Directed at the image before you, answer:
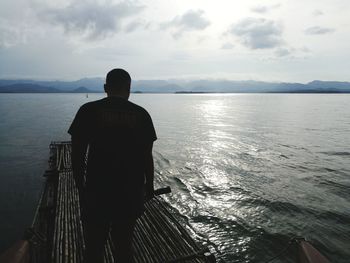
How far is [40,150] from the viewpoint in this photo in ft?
107

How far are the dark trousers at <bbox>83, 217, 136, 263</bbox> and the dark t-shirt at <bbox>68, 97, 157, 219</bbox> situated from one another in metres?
0.26

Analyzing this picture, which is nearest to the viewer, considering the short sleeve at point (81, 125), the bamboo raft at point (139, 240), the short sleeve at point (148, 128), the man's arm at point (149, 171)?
the short sleeve at point (81, 125)

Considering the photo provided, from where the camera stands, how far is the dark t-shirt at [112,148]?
152 inches

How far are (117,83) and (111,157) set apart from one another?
3.67ft

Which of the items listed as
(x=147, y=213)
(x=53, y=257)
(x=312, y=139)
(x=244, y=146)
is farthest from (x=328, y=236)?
(x=312, y=139)

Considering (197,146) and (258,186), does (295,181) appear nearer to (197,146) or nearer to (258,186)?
(258,186)

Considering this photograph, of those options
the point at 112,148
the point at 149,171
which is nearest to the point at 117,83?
the point at 112,148

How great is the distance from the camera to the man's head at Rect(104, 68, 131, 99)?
4.10 m

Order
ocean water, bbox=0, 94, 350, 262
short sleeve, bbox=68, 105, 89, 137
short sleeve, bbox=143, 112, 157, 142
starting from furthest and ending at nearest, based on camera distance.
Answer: ocean water, bbox=0, 94, 350, 262, short sleeve, bbox=143, 112, 157, 142, short sleeve, bbox=68, 105, 89, 137

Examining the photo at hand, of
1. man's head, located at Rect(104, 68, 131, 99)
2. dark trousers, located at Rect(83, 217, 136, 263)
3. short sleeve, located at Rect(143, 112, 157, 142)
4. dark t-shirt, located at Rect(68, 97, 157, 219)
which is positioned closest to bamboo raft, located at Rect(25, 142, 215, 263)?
dark trousers, located at Rect(83, 217, 136, 263)

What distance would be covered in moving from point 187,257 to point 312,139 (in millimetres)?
34823

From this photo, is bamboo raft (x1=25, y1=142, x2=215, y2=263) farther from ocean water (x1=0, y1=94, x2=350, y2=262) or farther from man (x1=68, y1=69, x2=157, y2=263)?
man (x1=68, y1=69, x2=157, y2=263)

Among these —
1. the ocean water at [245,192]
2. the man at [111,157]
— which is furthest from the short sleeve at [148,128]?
the ocean water at [245,192]

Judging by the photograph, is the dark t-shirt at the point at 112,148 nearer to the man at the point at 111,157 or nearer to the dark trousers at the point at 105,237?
the man at the point at 111,157
